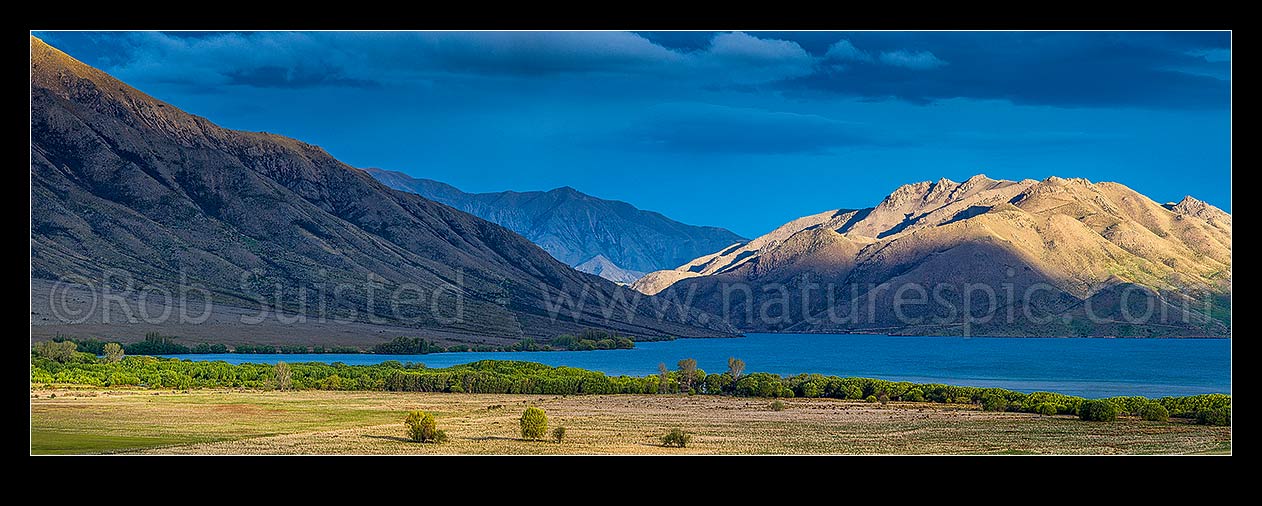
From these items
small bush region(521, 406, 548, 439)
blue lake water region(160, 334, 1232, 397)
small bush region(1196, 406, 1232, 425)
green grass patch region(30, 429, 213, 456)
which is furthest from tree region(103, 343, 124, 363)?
small bush region(1196, 406, 1232, 425)

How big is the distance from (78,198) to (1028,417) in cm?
16626

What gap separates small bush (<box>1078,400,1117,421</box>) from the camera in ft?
212

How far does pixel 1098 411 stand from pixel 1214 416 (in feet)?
20.5

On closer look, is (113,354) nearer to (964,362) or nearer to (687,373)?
(687,373)

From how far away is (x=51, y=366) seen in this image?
313 ft

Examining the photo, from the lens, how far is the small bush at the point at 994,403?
72312 millimetres

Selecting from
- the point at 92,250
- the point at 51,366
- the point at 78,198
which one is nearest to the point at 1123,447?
the point at 51,366

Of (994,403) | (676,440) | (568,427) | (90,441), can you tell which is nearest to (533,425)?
(568,427)

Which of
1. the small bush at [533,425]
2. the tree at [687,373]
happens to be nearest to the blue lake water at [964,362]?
the tree at [687,373]

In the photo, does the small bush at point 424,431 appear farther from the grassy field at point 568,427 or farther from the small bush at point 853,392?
the small bush at point 853,392

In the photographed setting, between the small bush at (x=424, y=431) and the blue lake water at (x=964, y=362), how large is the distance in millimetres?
56828

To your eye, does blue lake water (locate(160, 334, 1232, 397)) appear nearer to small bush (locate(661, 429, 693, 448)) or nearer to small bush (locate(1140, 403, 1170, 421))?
small bush (locate(1140, 403, 1170, 421))

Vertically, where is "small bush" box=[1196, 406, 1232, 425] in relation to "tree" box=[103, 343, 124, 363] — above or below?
below

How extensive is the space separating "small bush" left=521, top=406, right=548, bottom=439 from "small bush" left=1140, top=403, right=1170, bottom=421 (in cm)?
3155
